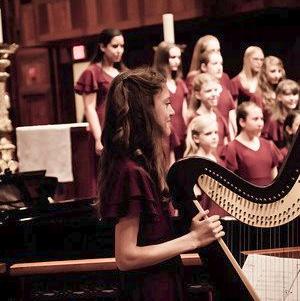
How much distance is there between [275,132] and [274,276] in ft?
9.94

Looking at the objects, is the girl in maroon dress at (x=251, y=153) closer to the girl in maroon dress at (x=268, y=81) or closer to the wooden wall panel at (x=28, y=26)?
the girl in maroon dress at (x=268, y=81)

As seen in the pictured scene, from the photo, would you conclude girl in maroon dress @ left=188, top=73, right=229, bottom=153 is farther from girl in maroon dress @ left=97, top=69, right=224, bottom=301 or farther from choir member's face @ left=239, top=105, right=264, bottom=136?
girl in maroon dress @ left=97, top=69, right=224, bottom=301

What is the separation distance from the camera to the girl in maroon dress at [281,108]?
5074 millimetres

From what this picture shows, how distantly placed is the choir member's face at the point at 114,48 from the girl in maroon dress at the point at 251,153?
0.86m

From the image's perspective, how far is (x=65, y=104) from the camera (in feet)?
23.8

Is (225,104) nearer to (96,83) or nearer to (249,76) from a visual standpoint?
(249,76)

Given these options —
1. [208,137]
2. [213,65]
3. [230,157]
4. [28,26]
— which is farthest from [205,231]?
[28,26]

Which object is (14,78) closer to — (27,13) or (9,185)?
(27,13)

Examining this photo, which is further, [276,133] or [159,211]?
[276,133]

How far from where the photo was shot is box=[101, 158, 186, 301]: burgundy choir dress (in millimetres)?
1928

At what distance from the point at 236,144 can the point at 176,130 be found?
0.50 metres

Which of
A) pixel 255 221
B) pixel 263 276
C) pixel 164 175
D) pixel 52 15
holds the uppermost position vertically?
pixel 52 15

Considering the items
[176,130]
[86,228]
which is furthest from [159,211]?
[176,130]

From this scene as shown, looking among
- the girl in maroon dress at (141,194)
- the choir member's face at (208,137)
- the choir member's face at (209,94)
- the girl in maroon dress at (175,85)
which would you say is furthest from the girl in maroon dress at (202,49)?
the girl in maroon dress at (141,194)
